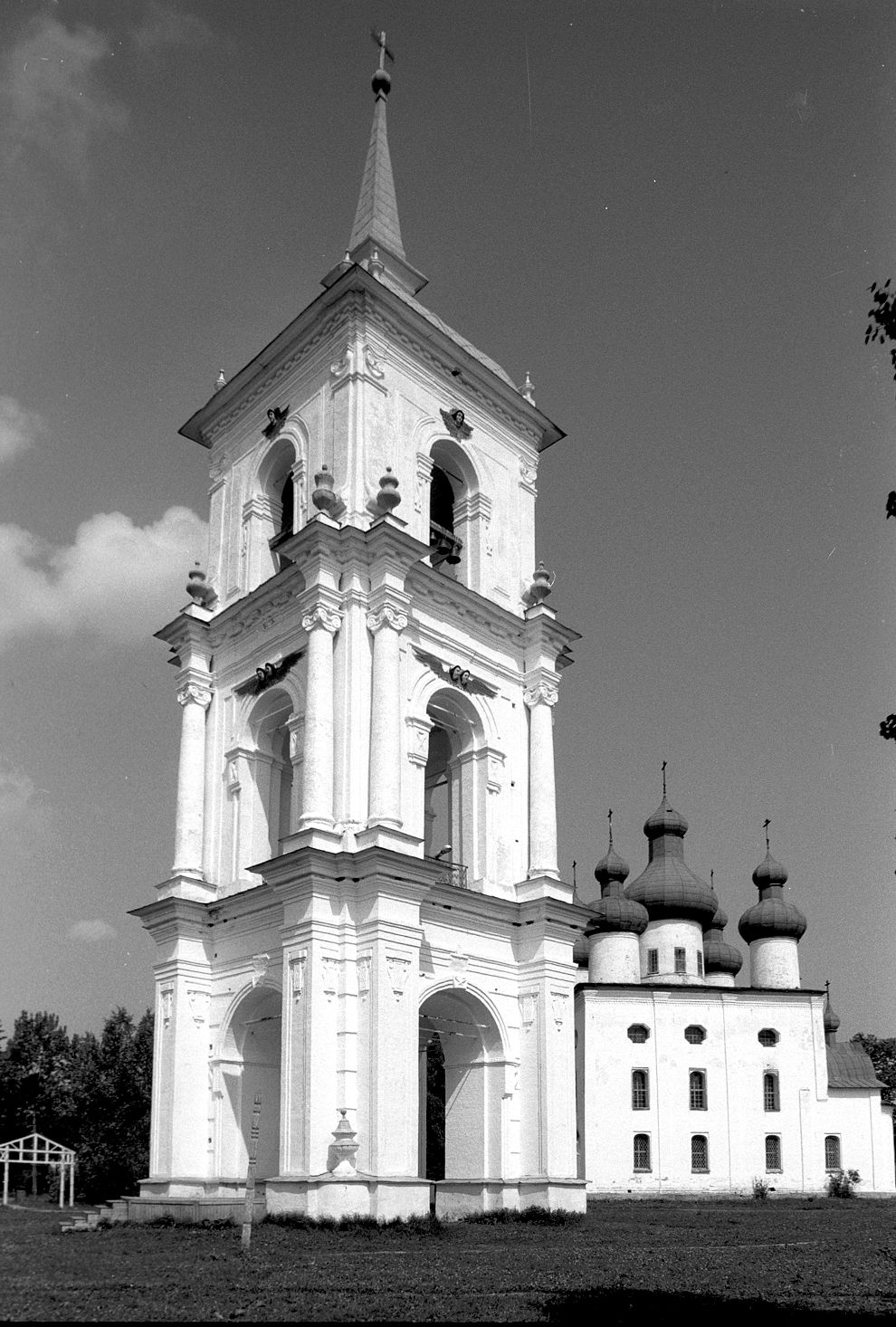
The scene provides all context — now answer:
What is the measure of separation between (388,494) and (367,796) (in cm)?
607

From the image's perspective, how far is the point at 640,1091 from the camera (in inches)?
2080

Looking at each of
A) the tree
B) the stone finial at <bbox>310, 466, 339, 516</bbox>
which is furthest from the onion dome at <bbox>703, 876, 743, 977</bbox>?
the stone finial at <bbox>310, 466, 339, 516</bbox>

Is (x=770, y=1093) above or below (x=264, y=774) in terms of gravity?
below

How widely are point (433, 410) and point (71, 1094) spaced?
2593 cm

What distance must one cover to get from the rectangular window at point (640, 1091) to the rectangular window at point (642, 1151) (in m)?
1.05

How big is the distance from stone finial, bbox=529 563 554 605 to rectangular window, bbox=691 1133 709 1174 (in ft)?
98.6

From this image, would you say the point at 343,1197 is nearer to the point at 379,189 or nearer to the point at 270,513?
the point at 270,513

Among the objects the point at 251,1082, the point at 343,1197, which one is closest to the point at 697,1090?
the point at 251,1082

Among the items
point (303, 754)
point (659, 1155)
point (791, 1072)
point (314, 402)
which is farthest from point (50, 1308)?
point (791, 1072)

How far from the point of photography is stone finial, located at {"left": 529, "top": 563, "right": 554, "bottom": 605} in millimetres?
31141

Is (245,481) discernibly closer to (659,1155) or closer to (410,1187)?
(410,1187)

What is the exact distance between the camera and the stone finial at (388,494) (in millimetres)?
27391

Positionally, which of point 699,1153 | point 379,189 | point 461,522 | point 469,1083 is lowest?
point 699,1153

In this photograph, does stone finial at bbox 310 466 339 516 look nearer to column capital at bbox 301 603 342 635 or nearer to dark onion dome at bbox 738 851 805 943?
column capital at bbox 301 603 342 635
